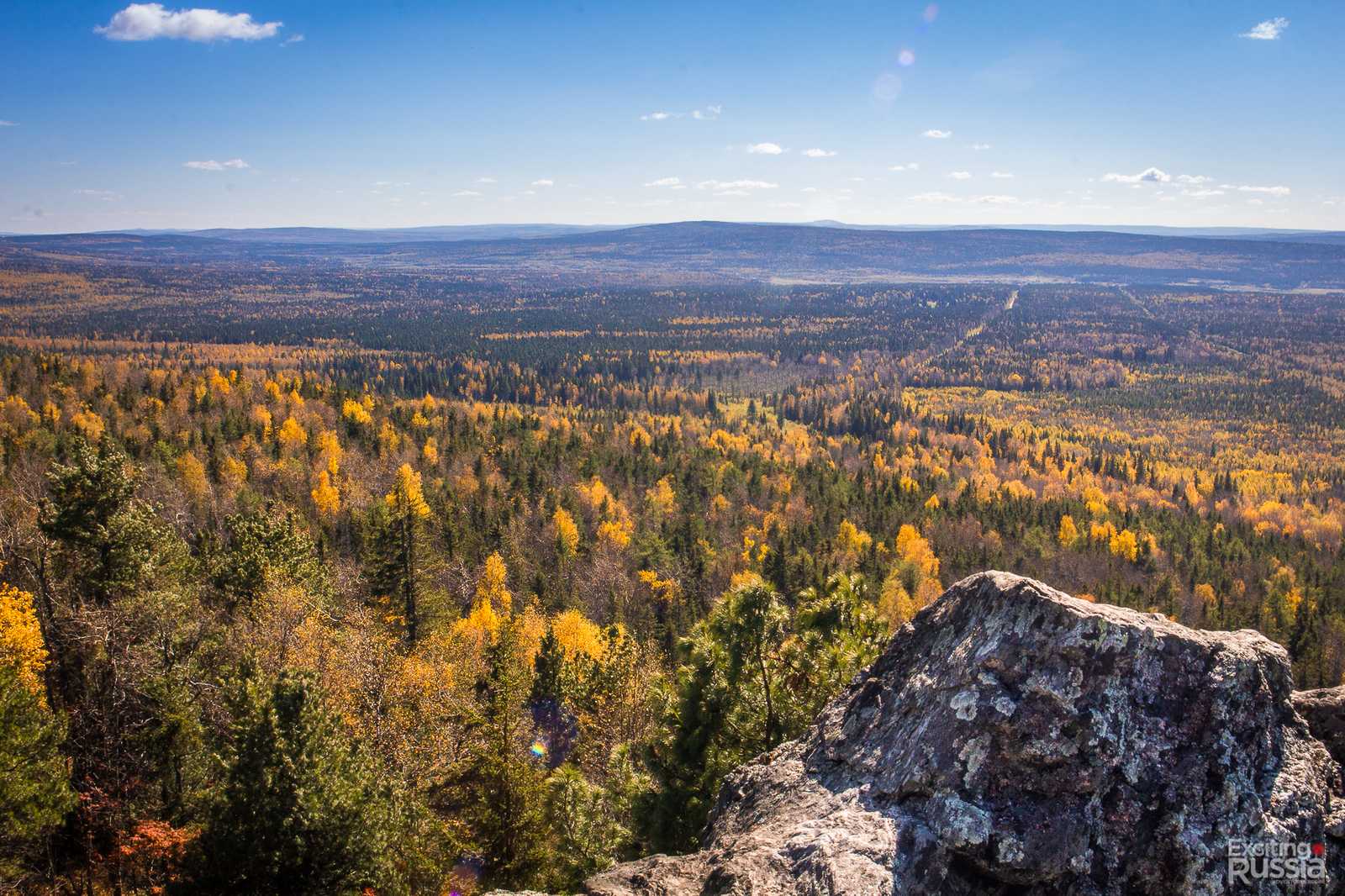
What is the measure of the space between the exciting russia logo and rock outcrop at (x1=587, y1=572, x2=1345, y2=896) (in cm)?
11

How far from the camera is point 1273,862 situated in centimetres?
1141

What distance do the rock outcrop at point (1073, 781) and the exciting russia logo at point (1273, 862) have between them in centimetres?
11

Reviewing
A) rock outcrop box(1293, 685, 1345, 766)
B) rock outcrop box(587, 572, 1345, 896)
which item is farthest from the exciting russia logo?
rock outcrop box(1293, 685, 1345, 766)

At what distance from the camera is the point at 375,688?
27.9m

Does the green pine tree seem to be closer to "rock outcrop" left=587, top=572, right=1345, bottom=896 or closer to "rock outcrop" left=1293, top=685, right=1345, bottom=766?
"rock outcrop" left=587, top=572, right=1345, bottom=896

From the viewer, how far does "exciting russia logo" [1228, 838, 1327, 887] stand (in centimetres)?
1137

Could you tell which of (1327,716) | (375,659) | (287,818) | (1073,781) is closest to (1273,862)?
(1073,781)

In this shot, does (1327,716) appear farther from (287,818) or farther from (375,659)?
(375,659)

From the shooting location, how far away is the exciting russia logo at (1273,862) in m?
11.4

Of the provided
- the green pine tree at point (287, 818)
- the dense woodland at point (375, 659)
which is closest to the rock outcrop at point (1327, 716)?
the dense woodland at point (375, 659)

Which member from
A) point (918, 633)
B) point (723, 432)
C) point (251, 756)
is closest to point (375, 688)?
point (251, 756)

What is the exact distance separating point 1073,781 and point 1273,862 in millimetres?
2824

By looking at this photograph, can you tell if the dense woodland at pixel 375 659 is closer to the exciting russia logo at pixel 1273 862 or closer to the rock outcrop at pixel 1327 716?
→ the rock outcrop at pixel 1327 716

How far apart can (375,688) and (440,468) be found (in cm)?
9493
